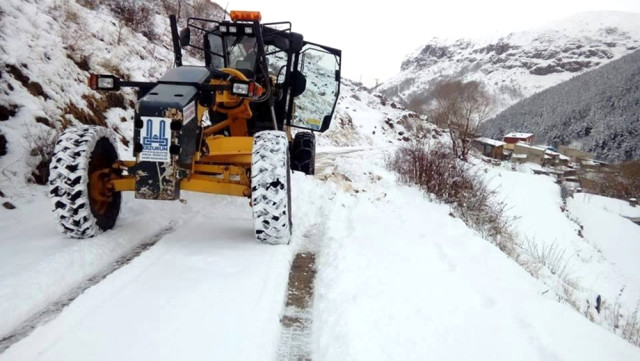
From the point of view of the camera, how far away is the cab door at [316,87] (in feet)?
20.2

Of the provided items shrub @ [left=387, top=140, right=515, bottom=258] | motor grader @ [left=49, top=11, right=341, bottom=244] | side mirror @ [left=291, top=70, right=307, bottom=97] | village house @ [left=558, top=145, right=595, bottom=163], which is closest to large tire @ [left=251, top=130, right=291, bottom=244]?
motor grader @ [left=49, top=11, right=341, bottom=244]

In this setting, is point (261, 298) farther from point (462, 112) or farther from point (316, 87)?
point (462, 112)

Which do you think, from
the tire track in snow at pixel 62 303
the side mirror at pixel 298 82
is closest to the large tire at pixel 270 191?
the tire track in snow at pixel 62 303

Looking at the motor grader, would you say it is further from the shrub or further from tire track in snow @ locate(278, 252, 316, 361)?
the shrub

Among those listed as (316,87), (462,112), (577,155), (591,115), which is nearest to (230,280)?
(316,87)

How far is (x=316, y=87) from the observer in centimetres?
664

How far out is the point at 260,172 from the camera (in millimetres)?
4105

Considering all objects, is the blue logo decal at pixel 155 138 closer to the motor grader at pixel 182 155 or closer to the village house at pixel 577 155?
the motor grader at pixel 182 155

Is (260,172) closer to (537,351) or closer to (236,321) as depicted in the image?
(236,321)

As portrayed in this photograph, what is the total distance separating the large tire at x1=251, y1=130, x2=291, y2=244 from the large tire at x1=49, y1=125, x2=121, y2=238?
1494 millimetres

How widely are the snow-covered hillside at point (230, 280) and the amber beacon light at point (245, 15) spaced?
2502 mm

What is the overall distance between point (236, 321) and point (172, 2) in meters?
20.2

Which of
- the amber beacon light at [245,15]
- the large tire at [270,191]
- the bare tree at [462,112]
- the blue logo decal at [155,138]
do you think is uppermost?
the bare tree at [462,112]

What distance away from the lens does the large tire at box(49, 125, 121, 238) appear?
3.81 m
